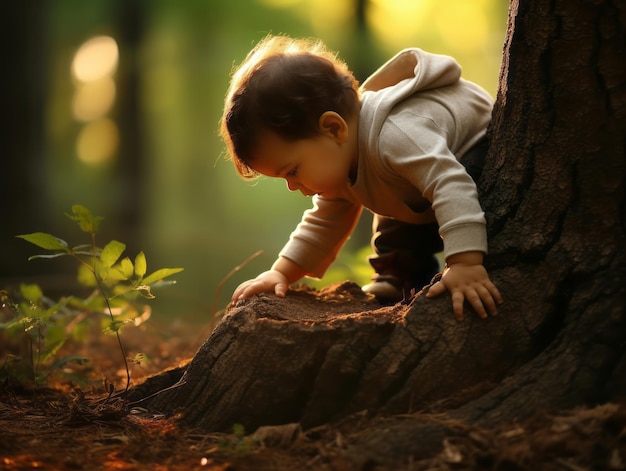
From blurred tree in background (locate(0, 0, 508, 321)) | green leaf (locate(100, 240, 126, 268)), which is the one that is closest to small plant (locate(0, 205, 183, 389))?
green leaf (locate(100, 240, 126, 268))

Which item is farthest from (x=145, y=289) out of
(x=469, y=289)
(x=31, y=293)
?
(x=469, y=289)

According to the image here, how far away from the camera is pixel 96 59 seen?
13.4 metres

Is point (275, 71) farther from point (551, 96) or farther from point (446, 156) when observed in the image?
point (551, 96)

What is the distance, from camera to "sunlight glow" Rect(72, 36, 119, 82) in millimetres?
12789

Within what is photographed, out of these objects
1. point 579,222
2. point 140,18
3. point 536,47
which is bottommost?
point 579,222

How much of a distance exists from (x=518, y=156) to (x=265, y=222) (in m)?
18.3

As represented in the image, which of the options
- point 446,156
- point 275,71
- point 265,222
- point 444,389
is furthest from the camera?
point 265,222

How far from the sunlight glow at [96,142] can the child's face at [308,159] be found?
42.2 ft

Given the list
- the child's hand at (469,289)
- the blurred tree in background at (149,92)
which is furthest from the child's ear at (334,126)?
the blurred tree in background at (149,92)

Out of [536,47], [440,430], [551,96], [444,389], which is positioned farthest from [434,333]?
[536,47]

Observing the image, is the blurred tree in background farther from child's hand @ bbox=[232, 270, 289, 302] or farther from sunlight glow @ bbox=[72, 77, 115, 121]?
child's hand @ bbox=[232, 270, 289, 302]

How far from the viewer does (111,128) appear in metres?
14.7

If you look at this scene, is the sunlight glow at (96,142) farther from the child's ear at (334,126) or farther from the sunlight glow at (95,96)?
the child's ear at (334,126)

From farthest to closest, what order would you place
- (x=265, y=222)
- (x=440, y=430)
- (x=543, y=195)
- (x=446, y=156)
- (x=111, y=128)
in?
(x=265, y=222) < (x=111, y=128) < (x=446, y=156) < (x=543, y=195) < (x=440, y=430)
